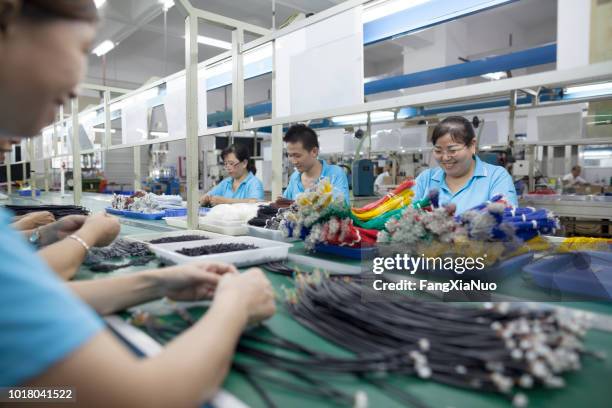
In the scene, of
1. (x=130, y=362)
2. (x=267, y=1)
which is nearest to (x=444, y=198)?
(x=130, y=362)

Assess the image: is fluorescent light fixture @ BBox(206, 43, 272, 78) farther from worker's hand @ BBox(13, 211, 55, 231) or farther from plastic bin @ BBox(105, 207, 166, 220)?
worker's hand @ BBox(13, 211, 55, 231)

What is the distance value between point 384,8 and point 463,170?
1547 millimetres

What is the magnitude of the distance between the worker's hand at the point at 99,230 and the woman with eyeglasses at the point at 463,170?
6.28 ft

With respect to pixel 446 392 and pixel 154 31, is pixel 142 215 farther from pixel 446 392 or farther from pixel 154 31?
pixel 154 31

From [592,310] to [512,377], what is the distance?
636 millimetres

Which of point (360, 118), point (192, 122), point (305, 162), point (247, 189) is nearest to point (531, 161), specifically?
point (360, 118)

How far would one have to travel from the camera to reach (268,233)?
86.8 inches

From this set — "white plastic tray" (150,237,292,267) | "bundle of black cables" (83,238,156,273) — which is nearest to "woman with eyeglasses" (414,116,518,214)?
"white plastic tray" (150,237,292,267)

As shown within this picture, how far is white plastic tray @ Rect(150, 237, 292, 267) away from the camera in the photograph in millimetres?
1515

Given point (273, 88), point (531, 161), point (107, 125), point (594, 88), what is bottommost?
point (531, 161)

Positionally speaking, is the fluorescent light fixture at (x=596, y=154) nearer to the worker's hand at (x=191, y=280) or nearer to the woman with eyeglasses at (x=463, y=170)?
the woman with eyeglasses at (x=463, y=170)

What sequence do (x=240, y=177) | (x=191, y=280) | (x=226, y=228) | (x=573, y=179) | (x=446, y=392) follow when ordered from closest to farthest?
(x=446, y=392) → (x=191, y=280) → (x=226, y=228) → (x=240, y=177) → (x=573, y=179)

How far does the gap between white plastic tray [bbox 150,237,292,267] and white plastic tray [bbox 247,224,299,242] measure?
28cm

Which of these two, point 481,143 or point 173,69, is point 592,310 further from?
point 173,69
